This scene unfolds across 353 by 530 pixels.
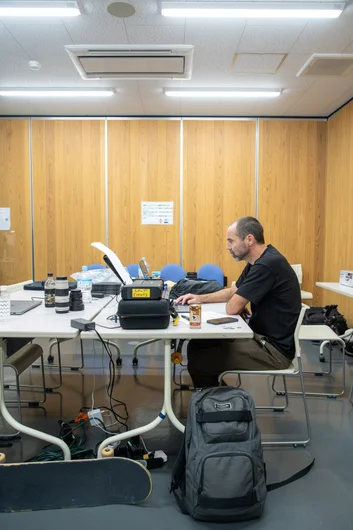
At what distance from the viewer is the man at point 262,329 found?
2.18 m

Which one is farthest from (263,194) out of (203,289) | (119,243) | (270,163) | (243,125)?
(203,289)

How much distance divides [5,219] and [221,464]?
506 centimetres

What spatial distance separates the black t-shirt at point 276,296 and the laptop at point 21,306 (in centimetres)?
126

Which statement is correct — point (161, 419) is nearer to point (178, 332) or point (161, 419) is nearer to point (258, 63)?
point (178, 332)

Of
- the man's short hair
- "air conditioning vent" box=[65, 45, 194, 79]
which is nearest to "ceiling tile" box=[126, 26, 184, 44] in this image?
"air conditioning vent" box=[65, 45, 194, 79]

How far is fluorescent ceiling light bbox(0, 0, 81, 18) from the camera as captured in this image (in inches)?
112

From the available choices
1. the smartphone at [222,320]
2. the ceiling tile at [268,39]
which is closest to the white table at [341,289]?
the smartphone at [222,320]

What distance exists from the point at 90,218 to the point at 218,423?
4400 mm

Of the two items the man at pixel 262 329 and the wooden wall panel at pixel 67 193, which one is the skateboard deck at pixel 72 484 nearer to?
the man at pixel 262 329

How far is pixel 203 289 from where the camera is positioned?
2922 millimetres

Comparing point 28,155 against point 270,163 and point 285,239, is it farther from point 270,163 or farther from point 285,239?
point 285,239

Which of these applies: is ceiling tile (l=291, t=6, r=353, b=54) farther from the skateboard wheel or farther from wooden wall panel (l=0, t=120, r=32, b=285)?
wooden wall panel (l=0, t=120, r=32, b=285)

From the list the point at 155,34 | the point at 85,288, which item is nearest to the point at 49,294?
the point at 85,288

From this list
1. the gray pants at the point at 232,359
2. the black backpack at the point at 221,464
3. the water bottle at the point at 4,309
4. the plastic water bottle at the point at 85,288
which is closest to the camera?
the black backpack at the point at 221,464
